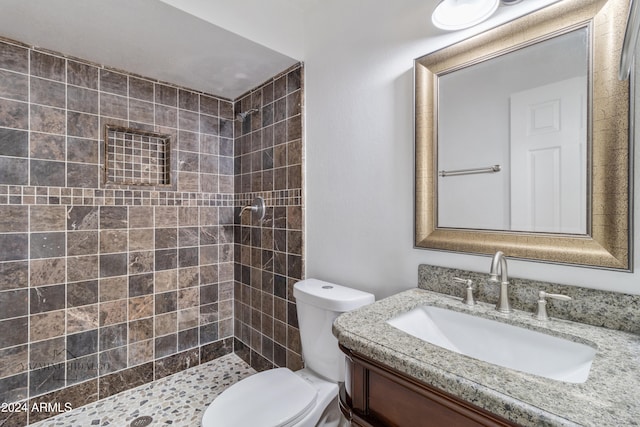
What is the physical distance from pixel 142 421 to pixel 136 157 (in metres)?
1.62

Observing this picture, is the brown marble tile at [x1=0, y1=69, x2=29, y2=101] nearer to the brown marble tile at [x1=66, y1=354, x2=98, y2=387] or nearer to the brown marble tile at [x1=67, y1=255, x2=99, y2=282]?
the brown marble tile at [x1=67, y1=255, x2=99, y2=282]

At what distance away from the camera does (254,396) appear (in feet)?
4.03

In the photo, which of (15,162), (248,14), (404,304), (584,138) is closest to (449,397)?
(404,304)

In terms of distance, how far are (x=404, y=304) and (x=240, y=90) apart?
197 centimetres

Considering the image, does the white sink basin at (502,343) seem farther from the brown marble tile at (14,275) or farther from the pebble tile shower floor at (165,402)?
the brown marble tile at (14,275)

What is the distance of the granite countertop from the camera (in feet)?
1.52

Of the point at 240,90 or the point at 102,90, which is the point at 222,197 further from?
the point at 102,90

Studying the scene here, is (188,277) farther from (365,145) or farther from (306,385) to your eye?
(365,145)

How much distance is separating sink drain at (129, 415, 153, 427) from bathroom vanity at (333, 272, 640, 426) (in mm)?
1428

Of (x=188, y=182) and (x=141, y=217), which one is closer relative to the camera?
(x=141, y=217)

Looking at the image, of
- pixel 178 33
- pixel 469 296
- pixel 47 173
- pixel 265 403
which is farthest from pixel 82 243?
pixel 469 296

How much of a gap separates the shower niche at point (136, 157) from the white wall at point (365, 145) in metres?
1.11

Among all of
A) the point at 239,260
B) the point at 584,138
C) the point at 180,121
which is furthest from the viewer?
the point at 239,260

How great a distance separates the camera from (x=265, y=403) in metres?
1.18
